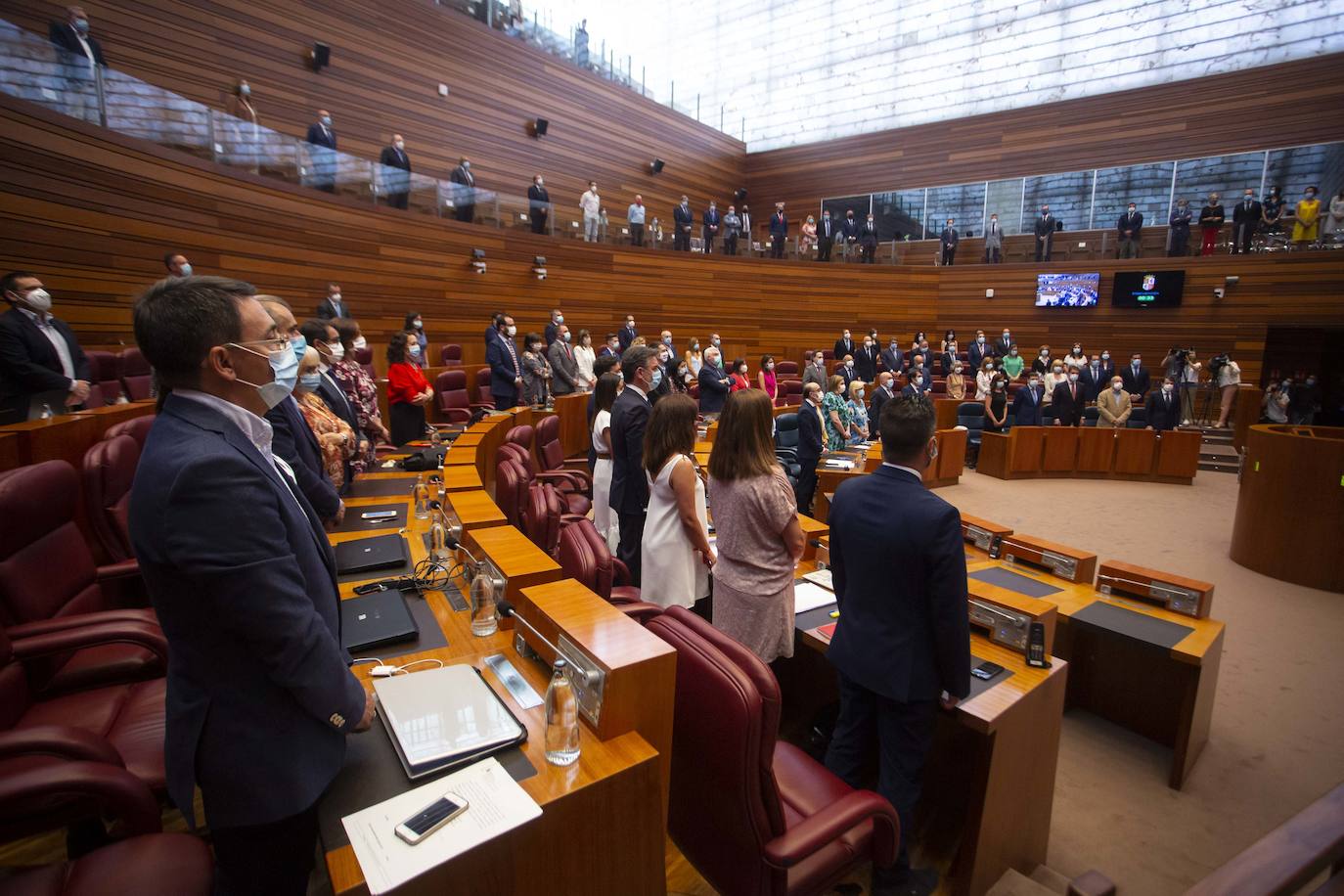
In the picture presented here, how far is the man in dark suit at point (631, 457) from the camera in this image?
3.21 metres

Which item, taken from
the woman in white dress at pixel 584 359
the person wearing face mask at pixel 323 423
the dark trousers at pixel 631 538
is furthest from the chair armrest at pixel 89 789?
the woman in white dress at pixel 584 359

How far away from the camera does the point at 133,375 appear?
5.59 meters

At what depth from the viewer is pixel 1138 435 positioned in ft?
27.7

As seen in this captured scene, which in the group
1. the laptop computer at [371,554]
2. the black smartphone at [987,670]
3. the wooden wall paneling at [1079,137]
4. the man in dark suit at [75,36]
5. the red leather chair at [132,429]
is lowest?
the black smartphone at [987,670]

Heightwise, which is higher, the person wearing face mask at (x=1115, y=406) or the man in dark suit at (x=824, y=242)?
the man in dark suit at (x=824, y=242)

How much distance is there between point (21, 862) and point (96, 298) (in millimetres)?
5658

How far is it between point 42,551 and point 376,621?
1.16 metres

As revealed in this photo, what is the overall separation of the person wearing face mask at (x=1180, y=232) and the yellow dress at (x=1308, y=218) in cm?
148

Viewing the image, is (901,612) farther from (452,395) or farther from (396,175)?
(396,175)

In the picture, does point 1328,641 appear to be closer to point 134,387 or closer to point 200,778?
point 200,778

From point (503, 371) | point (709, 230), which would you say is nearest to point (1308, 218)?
point (709, 230)

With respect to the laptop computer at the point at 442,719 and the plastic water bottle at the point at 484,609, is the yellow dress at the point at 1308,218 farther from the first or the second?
the laptop computer at the point at 442,719

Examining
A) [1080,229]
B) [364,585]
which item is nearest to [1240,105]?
[1080,229]

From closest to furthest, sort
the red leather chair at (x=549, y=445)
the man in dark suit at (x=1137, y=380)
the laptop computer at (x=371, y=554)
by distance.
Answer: the laptop computer at (x=371, y=554) → the red leather chair at (x=549, y=445) → the man in dark suit at (x=1137, y=380)
